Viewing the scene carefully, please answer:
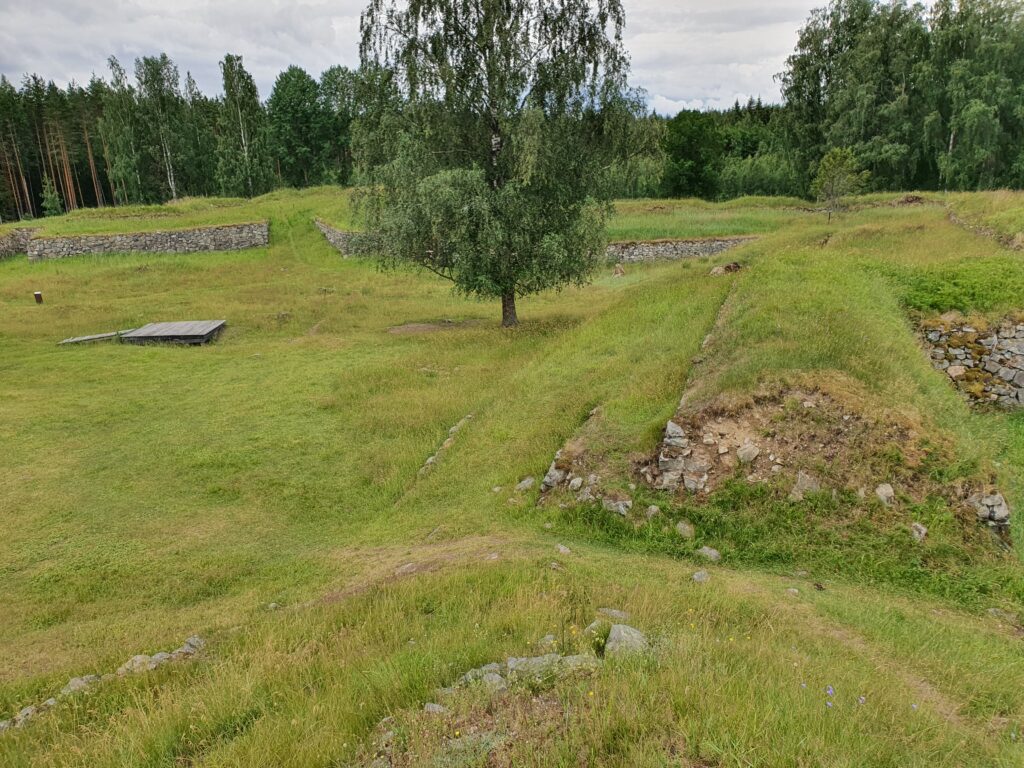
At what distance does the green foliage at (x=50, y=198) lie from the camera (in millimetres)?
56128

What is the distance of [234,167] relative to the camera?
195 ft

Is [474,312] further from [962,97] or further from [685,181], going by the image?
[685,181]

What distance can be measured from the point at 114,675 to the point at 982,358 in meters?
15.8

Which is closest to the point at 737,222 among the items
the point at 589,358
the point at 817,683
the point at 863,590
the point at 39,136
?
the point at 589,358

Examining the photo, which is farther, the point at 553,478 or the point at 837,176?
the point at 837,176

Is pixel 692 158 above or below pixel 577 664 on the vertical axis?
above

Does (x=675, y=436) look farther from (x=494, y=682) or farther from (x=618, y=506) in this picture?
(x=494, y=682)

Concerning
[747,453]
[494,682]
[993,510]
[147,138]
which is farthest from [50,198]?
[993,510]

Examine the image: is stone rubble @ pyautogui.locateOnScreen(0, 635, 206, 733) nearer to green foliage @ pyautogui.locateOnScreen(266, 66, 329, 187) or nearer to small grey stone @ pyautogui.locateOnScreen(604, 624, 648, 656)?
small grey stone @ pyautogui.locateOnScreen(604, 624, 648, 656)

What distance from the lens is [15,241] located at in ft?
131

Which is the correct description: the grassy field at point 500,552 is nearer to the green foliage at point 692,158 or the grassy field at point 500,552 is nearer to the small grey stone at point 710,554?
the small grey stone at point 710,554

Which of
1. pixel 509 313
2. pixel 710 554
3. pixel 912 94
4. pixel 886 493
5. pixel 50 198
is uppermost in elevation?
pixel 912 94

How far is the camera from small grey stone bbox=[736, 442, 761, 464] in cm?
836

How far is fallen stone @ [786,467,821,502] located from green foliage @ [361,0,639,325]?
11.8m
